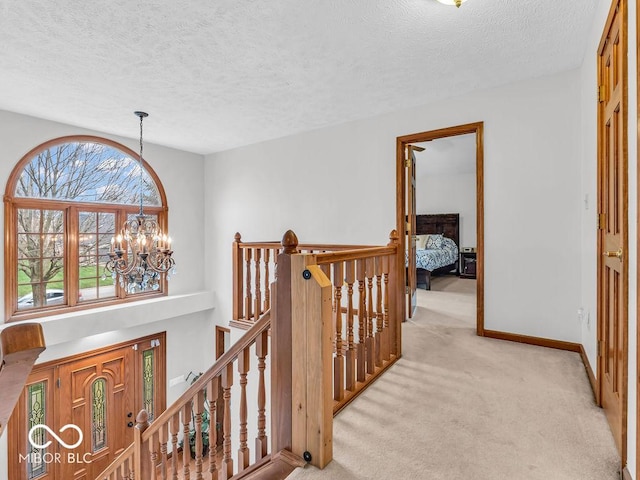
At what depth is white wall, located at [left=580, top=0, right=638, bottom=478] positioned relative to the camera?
4.19 feet

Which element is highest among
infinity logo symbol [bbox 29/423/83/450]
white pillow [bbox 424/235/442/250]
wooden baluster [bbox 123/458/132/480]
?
white pillow [bbox 424/235/442/250]

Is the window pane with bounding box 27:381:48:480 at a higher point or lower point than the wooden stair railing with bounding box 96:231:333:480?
lower

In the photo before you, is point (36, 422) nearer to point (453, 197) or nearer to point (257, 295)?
point (257, 295)

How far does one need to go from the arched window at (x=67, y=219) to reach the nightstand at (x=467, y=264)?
6.36m

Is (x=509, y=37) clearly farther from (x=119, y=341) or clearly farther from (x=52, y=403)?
(x=52, y=403)

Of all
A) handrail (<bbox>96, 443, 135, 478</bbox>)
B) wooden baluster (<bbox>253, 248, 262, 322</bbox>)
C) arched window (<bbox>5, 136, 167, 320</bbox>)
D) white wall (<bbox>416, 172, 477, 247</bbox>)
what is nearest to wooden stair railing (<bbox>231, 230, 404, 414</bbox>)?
handrail (<bbox>96, 443, 135, 478</bbox>)

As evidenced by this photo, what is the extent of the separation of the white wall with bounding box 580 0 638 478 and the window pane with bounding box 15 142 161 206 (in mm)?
5356

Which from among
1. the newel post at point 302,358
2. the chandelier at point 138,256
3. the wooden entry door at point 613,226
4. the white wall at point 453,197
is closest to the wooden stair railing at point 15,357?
the newel post at point 302,358

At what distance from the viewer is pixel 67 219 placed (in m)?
4.48

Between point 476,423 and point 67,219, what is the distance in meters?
5.07

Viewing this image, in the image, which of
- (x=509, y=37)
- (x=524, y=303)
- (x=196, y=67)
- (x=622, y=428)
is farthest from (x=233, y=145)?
(x=622, y=428)

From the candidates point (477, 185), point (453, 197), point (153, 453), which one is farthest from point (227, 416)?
point (453, 197)

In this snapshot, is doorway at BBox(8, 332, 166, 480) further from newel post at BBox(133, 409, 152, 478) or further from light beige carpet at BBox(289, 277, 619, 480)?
light beige carpet at BBox(289, 277, 619, 480)

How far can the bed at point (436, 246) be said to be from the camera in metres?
6.04
